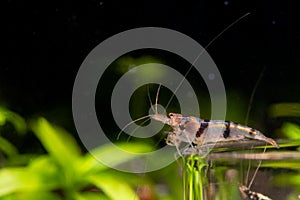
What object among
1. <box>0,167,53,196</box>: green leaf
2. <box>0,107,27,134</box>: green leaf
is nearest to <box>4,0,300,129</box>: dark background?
<box>0,107,27,134</box>: green leaf

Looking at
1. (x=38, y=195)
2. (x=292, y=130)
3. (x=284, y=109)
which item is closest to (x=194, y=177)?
(x=38, y=195)

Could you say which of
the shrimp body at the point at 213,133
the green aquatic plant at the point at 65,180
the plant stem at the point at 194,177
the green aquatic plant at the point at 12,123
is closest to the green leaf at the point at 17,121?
the green aquatic plant at the point at 12,123

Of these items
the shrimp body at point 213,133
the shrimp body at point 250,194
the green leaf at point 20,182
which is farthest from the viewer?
the green leaf at point 20,182

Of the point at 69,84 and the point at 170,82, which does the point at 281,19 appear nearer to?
the point at 170,82

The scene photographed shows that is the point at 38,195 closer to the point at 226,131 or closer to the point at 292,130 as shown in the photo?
the point at 226,131

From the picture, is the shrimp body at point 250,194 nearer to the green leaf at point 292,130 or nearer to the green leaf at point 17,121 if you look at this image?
the green leaf at point 292,130

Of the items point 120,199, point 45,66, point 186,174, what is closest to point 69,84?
point 45,66

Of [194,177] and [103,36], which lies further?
[103,36]
